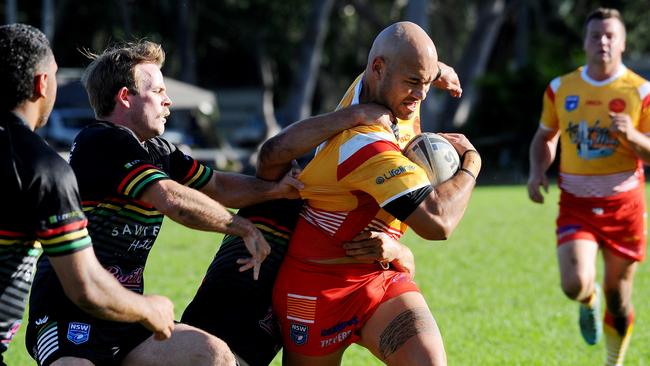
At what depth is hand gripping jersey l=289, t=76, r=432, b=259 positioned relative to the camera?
4492 mm

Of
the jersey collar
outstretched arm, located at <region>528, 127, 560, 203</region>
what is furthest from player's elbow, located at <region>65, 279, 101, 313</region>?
the jersey collar

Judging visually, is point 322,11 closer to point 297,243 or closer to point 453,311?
point 453,311

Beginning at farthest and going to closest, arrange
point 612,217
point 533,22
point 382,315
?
point 533,22
point 612,217
point 382,315

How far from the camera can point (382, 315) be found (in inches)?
189

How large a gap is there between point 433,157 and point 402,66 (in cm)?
46

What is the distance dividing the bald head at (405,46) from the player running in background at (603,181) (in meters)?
3.31

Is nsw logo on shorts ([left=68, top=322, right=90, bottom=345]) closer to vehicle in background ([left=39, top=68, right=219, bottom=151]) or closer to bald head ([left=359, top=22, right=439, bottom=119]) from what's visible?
bald head ([left=359, top=22, right=439, bottom=119])

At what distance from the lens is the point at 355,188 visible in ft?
15.3

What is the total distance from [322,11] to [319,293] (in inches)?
964

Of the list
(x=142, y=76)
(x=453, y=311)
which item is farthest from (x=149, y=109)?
(x=453, y=311)

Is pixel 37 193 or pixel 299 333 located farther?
pixel 299 333

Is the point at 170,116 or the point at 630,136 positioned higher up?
the point at 630,136

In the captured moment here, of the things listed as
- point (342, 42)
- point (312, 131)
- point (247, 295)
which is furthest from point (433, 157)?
point (342, 42)

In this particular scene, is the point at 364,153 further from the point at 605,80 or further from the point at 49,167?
the point at 605,80
